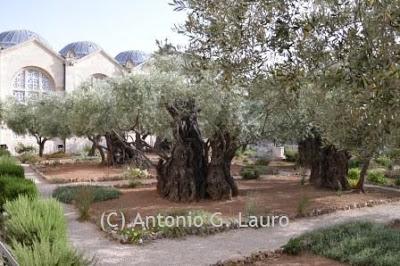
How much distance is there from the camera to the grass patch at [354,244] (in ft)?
23.7

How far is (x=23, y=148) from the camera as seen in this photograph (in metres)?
41.7

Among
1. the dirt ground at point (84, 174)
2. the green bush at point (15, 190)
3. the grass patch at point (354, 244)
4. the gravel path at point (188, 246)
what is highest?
the green bush at point (15, 190)

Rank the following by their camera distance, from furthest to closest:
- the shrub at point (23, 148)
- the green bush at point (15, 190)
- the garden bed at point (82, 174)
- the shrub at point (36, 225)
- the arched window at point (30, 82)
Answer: the arched window at point (30, 82) → the shrub at point (23, 148) → the garden bed at point (82, 174) → the green bush at point (15, 190) → the shrub at point (36, 225)

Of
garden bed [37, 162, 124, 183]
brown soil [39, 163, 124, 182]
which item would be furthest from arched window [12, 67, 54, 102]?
brown soil [39, 163, 124, 182]

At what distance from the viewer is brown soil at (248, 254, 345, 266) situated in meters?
7.44

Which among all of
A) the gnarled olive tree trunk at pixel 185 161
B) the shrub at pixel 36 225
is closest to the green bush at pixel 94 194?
the gnarled olive tree trunk at pixel 185 161

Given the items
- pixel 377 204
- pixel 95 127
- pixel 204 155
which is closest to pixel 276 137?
pixel 204 155

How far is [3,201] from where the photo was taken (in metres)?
9.85

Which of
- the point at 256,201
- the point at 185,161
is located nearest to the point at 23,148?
the point at 185,161

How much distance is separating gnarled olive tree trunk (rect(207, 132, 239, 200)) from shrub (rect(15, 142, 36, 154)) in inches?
1197

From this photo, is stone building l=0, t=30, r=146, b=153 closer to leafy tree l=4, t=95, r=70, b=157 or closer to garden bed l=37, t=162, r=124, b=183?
leafy tree l=4, t=95, r=70, b=157

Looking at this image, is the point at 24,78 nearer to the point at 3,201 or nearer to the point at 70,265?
the point at 3,201

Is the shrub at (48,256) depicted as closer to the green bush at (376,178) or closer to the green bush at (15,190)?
the green bush at (15,190)

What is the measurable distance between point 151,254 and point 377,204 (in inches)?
335
